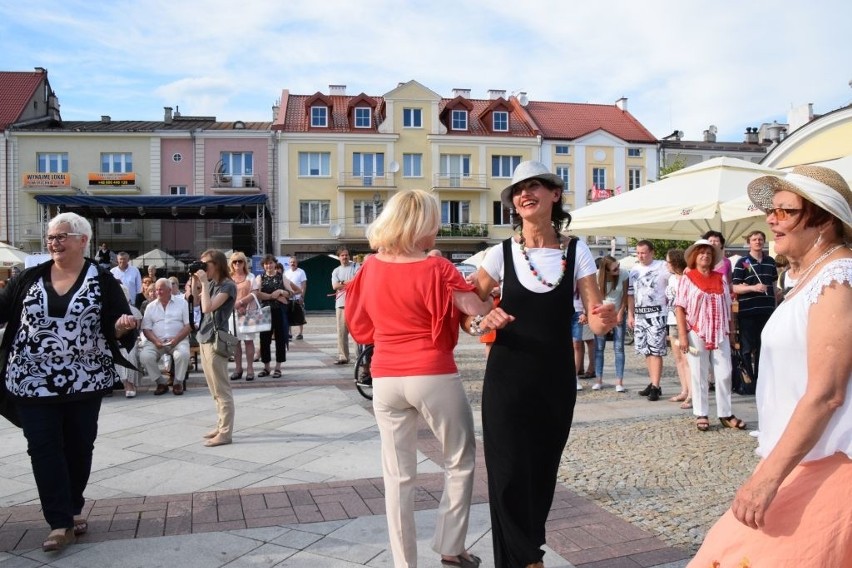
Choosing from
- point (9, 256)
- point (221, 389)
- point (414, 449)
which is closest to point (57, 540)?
point (414, 449)

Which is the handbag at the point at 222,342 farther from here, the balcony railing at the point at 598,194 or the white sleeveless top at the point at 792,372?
the balcony railing at the point at 598,194

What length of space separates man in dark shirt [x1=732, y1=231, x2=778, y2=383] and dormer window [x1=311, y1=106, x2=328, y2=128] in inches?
1467

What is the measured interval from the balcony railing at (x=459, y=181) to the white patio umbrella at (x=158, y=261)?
1541 centimetres

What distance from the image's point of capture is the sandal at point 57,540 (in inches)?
144

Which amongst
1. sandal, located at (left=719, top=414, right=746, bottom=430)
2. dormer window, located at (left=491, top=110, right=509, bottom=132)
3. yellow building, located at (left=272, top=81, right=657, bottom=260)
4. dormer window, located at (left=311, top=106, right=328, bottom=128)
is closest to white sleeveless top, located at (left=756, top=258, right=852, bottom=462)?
sandal, located at (left=719, top=414, right=746, bottom=430)

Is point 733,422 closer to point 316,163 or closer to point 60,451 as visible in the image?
point 60,451

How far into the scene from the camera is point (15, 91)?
1692 inches

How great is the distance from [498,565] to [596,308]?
1.21 meters

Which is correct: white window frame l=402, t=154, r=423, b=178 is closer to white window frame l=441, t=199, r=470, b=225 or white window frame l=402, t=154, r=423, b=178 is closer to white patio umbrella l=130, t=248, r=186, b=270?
white window frame l=441, t=199, r=470, b=225

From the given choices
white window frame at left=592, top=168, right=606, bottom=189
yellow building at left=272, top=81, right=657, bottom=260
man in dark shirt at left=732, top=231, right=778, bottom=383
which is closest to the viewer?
man in dark shirt at left=732, top=231, right=778, bottom=383

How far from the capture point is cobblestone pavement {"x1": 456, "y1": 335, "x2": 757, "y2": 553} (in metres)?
4.21

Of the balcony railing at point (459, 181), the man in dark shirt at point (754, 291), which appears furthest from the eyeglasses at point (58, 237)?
the balcony railing at point (459, 181)

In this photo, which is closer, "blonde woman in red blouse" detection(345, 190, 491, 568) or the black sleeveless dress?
the black sleeveless dress

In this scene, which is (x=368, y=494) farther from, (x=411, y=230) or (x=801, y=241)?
(x=801, y=241)
